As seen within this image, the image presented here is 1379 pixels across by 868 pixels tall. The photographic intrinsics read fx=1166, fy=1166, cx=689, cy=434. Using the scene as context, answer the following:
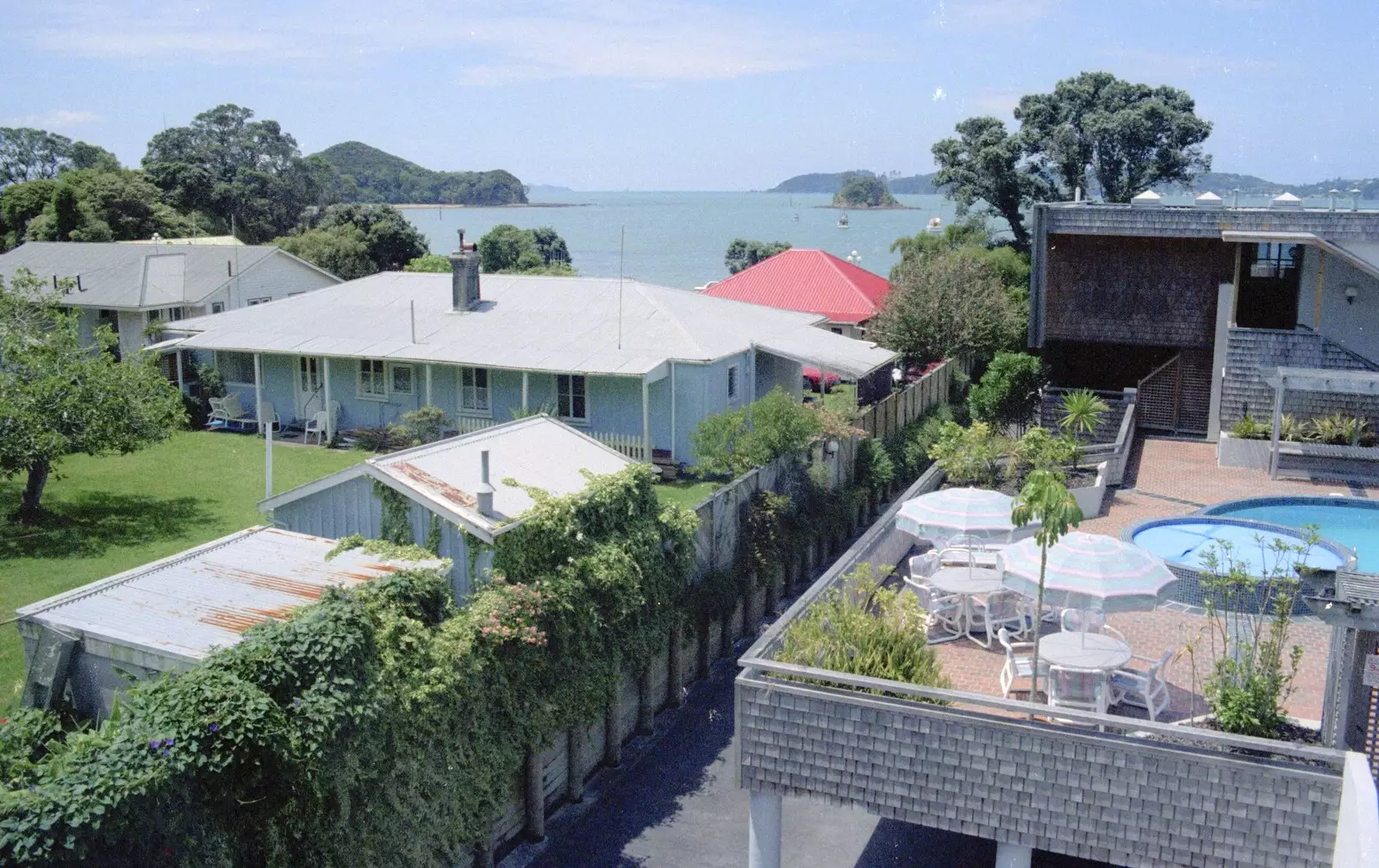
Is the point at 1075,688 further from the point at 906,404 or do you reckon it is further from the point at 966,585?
the point at 906,404

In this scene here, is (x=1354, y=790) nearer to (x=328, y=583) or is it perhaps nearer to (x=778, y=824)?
(x=778, y=824)

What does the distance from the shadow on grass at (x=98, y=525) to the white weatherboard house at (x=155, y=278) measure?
13.0 m

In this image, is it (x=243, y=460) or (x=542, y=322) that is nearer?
(x=243, y=460)

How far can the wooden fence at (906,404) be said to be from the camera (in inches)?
1014

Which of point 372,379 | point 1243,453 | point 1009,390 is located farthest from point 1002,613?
point 372,379

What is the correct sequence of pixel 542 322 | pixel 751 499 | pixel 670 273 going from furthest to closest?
pixel 670 273 < pixel 542 322 < pixel 751 499

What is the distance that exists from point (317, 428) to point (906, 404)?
14556 mm

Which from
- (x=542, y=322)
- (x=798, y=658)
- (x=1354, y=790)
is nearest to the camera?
(x=1354, y=790)

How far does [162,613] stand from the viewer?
11.3m

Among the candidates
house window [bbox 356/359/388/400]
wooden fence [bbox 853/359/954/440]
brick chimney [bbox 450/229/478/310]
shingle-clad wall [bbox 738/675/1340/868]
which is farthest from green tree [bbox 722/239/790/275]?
shingle-clad wall [bbox 738/675/1340/868]

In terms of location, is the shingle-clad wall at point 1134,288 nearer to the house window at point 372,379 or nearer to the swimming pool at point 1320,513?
the swimming pool at point 1320,513

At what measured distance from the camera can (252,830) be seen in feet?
30.0

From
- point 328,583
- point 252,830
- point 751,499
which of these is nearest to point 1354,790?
point 252,830

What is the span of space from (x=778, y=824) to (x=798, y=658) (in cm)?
159
